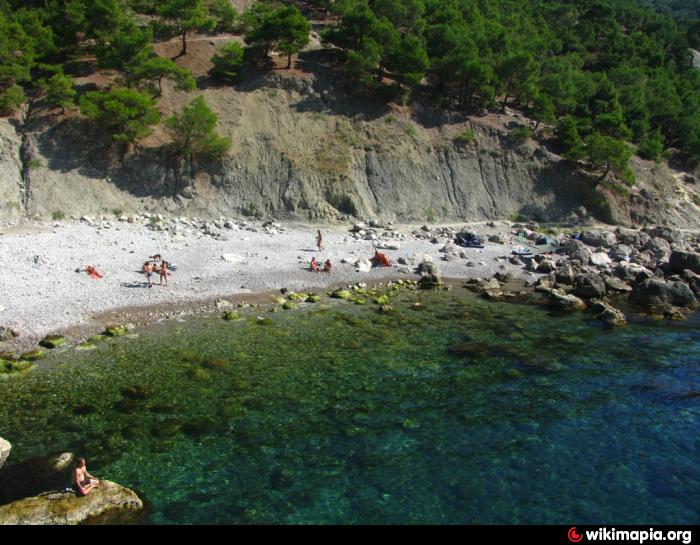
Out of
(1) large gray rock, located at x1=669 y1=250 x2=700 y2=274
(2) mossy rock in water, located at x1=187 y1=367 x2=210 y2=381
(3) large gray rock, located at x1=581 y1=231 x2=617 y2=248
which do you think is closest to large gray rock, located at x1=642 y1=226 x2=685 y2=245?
(3) large gray rock, located at x1=581 y1=231 x2=617 y2=248

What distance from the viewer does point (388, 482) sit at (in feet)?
38.4

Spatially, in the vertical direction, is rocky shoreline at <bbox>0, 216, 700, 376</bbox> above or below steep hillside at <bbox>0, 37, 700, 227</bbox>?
below

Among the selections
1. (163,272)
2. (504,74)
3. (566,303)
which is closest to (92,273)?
(163,272)

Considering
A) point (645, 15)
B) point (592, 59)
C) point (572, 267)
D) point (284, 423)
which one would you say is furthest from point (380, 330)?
point (645, 15)

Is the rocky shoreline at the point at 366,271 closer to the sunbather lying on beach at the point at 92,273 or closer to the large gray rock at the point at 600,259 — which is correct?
the large gray rock at the point at 600,259

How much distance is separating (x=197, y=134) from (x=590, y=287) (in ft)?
104

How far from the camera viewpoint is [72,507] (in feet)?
32.8

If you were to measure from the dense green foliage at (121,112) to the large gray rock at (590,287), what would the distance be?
112 feet

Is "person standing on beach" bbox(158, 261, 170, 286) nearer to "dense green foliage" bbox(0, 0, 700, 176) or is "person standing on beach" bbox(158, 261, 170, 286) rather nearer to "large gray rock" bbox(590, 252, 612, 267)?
"dense green foliage" bbox(0, 0, 700, 176)

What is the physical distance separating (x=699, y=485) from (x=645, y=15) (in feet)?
409

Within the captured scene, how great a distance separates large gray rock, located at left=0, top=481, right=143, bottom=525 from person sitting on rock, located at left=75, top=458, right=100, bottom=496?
0.10 meters

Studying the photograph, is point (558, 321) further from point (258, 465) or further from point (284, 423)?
Result: point (258, 465)

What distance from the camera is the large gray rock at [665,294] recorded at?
27375 millimetres

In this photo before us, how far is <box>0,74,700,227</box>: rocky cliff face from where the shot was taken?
3788 centimetres
